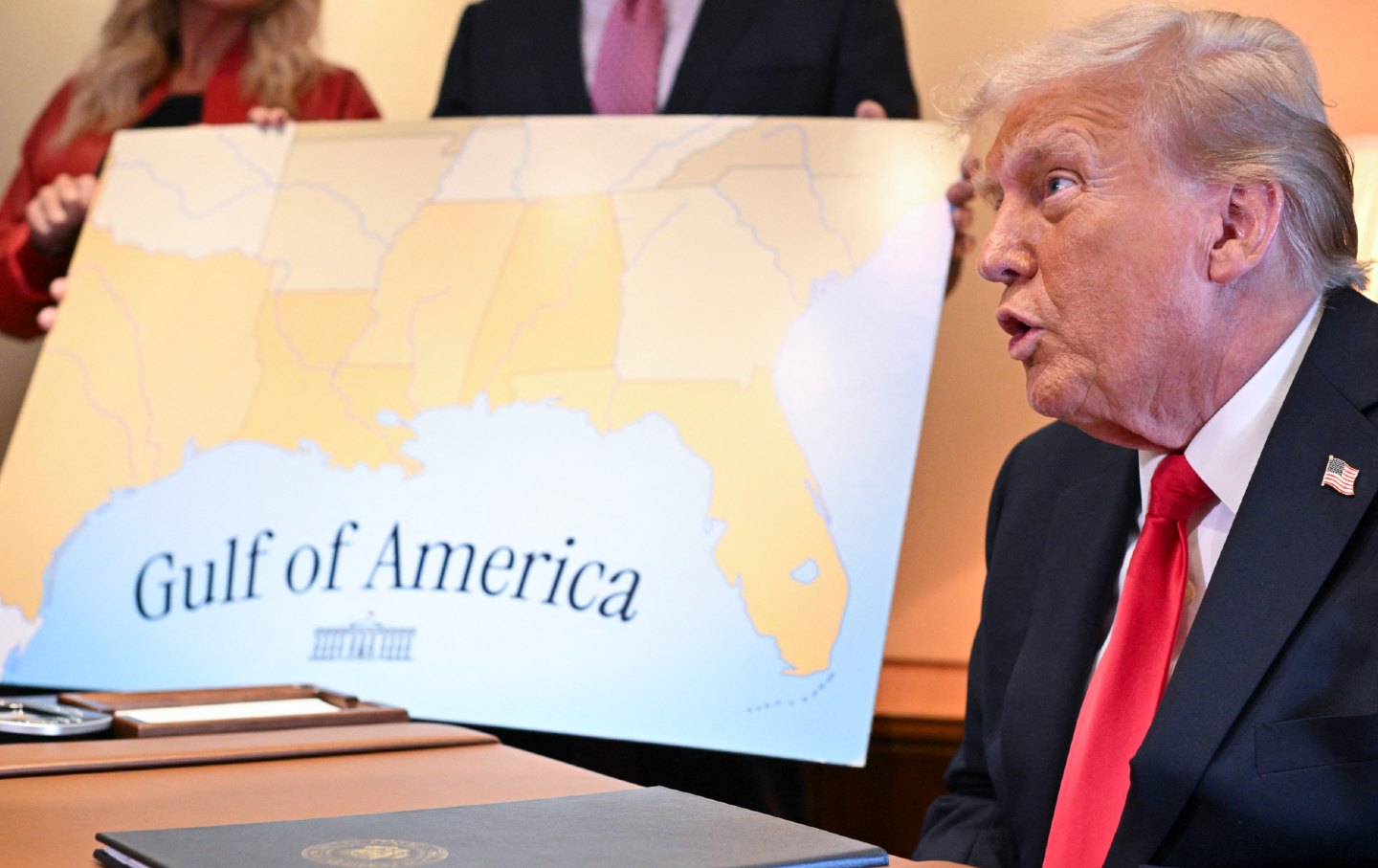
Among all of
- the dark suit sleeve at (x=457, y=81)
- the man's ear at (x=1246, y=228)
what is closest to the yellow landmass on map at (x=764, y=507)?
the man's ear at (x=1246, y=228)

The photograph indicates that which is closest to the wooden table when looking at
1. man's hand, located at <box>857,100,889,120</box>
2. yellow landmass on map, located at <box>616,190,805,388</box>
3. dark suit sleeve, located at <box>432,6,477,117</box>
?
yellow landmass on map, located at <box>616,190,805,388</box>

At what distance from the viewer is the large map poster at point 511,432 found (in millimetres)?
1880

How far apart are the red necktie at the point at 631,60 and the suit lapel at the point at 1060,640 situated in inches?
50.7

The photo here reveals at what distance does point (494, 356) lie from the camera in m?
2.13

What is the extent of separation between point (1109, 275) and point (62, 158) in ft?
7.68

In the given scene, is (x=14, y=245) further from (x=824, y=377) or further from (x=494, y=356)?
(x=824, y=377)

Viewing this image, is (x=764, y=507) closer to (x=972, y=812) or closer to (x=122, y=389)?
(x=972, y=812)

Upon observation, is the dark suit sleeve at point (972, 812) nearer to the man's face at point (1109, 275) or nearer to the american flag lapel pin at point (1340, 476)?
the man's face at point (1109, 275)

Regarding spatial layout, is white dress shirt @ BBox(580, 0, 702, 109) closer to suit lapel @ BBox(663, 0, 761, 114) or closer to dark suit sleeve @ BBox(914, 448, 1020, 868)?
suit lapel @ BBox(663, 0, 761, 114)

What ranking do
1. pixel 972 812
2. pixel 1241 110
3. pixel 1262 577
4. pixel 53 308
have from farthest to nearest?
pixel 53 308 < pixel 972 812 < pixel 1241 110 < pixel 1262 577

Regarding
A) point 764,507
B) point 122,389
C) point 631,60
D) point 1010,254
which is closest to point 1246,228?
point 1010,254

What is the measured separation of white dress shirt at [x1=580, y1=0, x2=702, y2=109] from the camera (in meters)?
2.45

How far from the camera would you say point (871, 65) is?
8.01 feet

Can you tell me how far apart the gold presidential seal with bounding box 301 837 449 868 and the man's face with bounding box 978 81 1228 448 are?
0.75m
